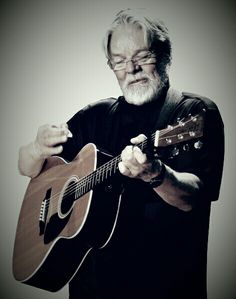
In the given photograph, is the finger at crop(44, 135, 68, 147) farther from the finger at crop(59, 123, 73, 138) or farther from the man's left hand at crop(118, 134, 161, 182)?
the man's left hand at crop(118, 134, 161, 182)

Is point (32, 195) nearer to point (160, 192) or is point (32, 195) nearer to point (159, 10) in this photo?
point (160, 192)

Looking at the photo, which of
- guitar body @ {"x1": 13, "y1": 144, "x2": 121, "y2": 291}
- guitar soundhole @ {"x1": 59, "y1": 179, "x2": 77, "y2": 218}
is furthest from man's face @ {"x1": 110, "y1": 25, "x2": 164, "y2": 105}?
guitar soundhole @ {"x1": 59, "y1": 179, "x2": 77, "y2": 218}

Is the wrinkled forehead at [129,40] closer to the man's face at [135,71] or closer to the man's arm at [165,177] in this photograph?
the man's face at [135,71]

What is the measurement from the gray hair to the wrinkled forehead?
13 mm

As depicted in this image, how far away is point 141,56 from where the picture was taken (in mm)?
1496

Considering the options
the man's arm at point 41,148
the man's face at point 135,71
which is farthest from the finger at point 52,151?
the man's face at point 135,71

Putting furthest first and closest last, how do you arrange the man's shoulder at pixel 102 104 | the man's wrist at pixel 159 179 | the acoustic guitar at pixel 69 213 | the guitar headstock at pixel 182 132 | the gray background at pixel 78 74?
the man's shoulder at pixel 102 104 < the gray background at pixel 78 74 < the acoustic guitar at pixel 69 213 < the man's wrist at pixel 159 179 < the guitar headstock at pixel 182 132

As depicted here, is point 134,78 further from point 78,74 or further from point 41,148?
point 41,148

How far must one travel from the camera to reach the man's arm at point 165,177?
1.22 metres

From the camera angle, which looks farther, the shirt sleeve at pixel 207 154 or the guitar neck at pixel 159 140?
the shirt sleeve at pixel 207 154

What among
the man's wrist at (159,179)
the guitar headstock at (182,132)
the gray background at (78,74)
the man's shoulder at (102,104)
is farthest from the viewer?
the man's shoulder at (102,104)

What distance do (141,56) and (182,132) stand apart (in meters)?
0.45

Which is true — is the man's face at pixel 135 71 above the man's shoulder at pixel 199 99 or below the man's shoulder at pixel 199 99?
above

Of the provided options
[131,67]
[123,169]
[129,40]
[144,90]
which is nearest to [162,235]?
[123,169]
